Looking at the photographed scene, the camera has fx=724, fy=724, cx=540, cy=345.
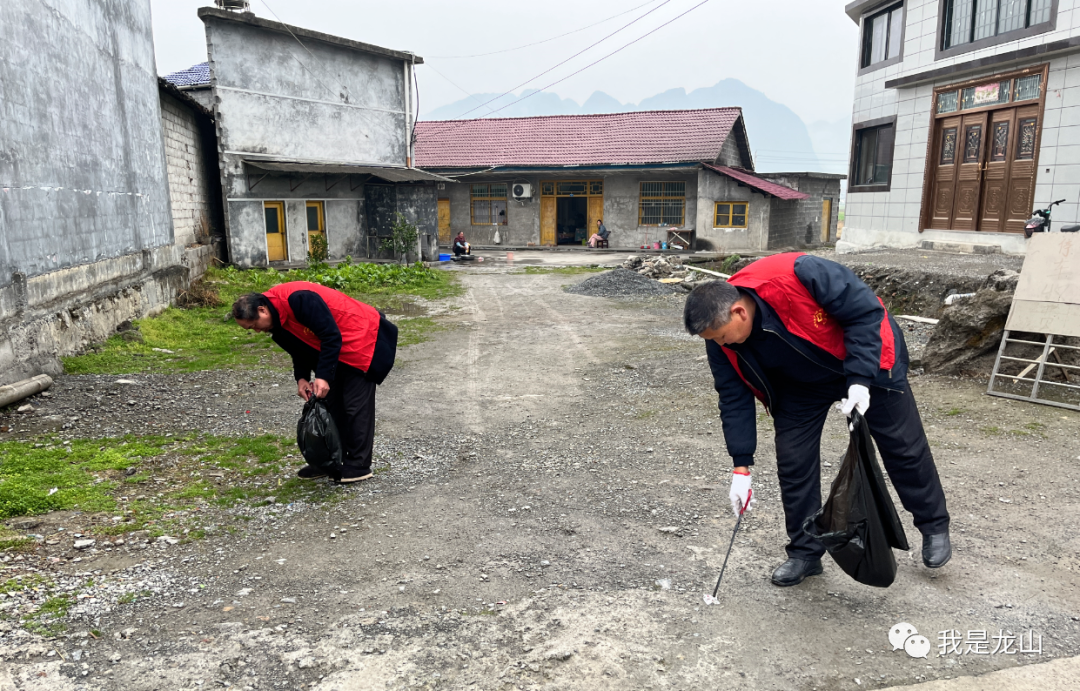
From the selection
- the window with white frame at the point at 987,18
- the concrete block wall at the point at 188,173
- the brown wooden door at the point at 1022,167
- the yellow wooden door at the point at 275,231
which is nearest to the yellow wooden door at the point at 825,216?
the window with white frame at the point at 987,18

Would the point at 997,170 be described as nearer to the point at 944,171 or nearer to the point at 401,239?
the point at 944,171

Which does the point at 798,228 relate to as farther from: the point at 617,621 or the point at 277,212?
the point at 617,621

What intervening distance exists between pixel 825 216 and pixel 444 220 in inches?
639

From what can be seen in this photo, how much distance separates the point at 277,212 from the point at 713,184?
48.9 feet

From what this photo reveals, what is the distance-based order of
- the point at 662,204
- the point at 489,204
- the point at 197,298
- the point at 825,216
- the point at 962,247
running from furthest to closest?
1. the point at 825,216
2. the point at 489,204
3. the point at 662,204
4. the point at 962,247
5. the point at 197,298

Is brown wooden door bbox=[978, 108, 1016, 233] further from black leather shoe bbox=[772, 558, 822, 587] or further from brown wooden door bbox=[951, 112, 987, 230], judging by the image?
black leather shoe bbox=[772, 558, 822, 587]

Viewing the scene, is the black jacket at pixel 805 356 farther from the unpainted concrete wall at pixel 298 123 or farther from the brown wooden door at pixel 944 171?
the unpainted concrete wall at pixel 298 123

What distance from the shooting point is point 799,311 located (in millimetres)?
2996

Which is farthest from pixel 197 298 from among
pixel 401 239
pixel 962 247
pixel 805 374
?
pixel 962 247

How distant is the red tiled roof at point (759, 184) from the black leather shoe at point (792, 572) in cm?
2306

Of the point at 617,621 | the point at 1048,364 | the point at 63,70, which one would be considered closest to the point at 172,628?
the point at 617,621

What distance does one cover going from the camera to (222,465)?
5.03 meters

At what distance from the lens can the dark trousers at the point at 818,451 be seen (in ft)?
10.5

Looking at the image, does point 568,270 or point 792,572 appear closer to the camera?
point 792,572
